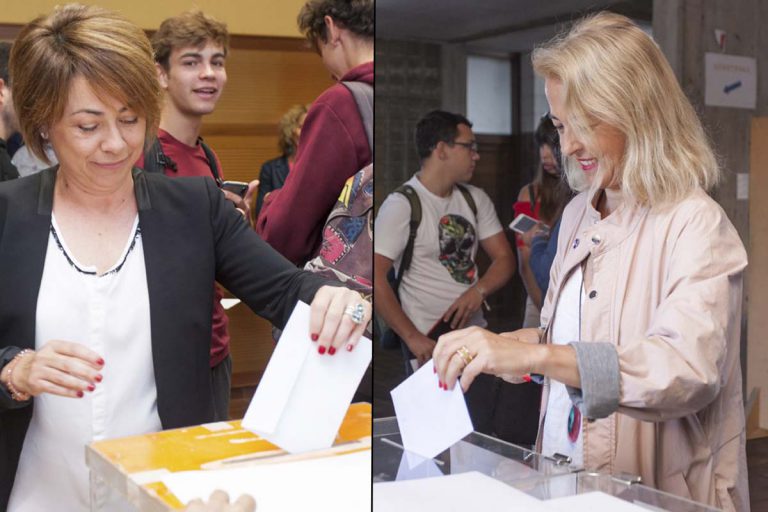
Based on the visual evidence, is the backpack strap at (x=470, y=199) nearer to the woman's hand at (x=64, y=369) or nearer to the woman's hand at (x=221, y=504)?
the woman's hand at (x=64, y=369)

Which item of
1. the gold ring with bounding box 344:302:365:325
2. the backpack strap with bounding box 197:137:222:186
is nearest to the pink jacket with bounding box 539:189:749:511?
the gold ring with bounding box 344:302:365:325

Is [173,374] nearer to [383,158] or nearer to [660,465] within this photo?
[660,465]

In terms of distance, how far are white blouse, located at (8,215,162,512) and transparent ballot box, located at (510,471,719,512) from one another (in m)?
0.71

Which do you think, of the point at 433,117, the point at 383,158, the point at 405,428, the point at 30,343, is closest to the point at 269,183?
the point at 383,158

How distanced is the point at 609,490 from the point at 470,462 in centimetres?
20

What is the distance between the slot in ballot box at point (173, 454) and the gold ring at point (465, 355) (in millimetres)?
222

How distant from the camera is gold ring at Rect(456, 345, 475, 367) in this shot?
113 centimetres

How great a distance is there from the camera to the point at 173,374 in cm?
151

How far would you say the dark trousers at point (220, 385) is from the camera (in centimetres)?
218

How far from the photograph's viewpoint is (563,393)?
158 centimetres

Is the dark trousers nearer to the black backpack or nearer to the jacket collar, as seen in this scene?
the jacket collar

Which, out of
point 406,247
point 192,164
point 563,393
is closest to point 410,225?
point 406,247

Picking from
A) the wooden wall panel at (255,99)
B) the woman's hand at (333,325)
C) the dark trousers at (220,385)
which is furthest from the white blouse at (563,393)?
the wooden wall panel at (255,99)

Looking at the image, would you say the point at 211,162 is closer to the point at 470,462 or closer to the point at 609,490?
the point at 470,462
